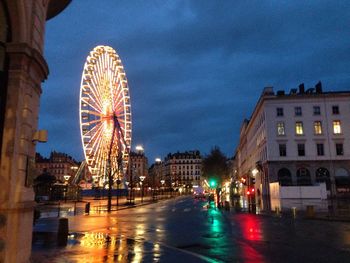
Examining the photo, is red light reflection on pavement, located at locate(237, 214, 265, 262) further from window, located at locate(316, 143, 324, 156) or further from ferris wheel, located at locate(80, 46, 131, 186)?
window, located at locate(316, 143, 324, 156)

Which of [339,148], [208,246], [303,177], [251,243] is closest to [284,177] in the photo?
[303,177]

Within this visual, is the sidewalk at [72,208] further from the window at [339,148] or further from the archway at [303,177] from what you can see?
the window at [339,148]

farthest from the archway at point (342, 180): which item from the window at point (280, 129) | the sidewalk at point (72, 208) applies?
the sidewalk at point (72, 208)

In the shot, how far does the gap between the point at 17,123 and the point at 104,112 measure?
4313 centimetres

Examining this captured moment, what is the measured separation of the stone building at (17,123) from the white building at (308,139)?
61.4 metres

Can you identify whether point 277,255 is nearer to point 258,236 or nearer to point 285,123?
point 258,236

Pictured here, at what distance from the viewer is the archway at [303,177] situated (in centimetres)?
6712

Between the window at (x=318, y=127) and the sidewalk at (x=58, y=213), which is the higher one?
the window at (x=318, y=127)

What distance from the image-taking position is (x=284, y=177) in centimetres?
6819

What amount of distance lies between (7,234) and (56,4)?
8614 millimetres

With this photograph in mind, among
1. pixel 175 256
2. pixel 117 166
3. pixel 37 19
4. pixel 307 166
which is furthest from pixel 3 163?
pixel 307 166

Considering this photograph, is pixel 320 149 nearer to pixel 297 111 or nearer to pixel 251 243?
pixel 297 111

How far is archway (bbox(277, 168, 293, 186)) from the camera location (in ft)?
222

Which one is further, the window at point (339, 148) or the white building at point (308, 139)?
the window at point (339, 148)
